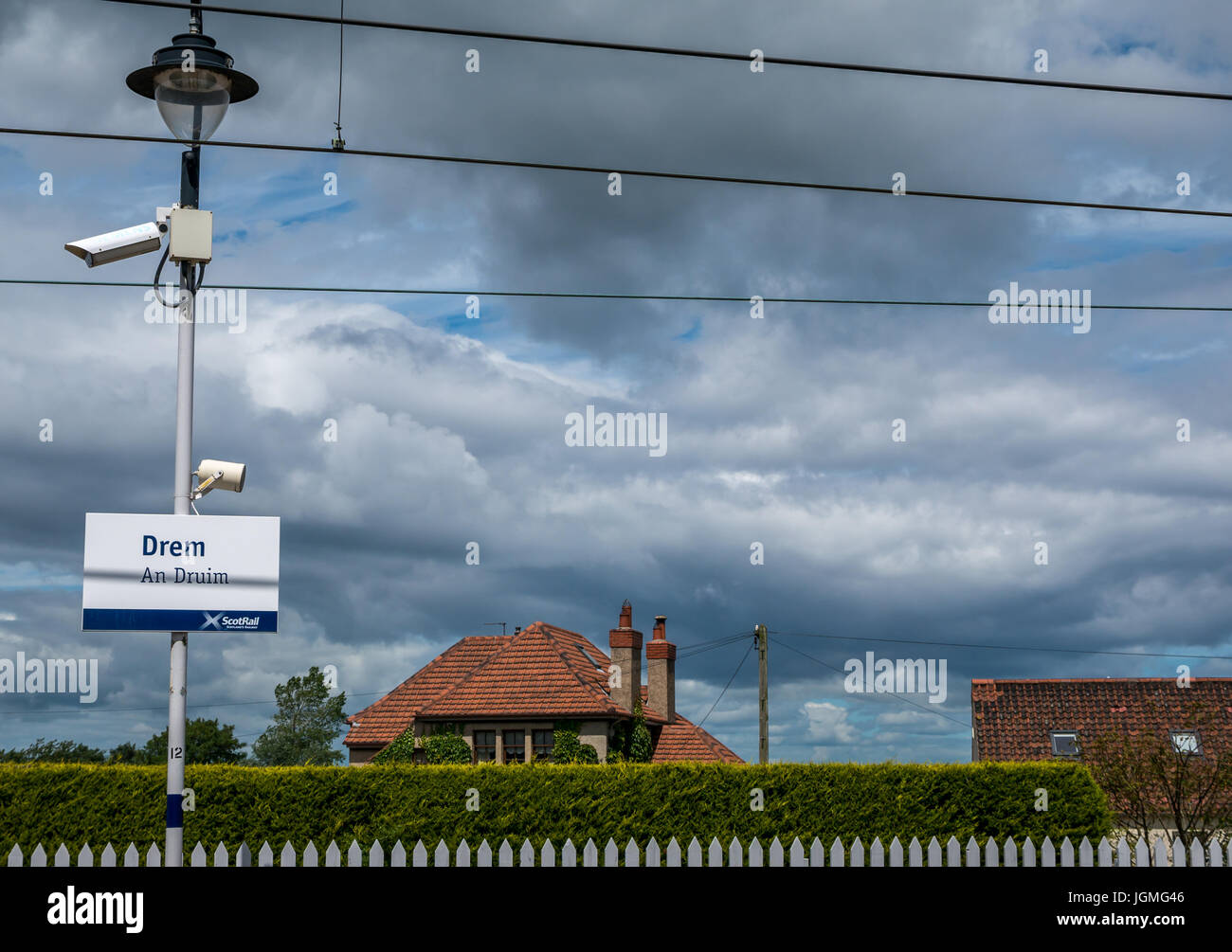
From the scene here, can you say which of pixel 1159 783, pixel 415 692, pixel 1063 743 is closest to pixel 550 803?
pixel 1159 783

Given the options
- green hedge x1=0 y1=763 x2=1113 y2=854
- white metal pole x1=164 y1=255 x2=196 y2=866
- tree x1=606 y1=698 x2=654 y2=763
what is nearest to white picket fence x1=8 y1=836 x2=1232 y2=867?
white metal pole x1=164 y1=255 x2=196 y2=866

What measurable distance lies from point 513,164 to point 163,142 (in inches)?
133

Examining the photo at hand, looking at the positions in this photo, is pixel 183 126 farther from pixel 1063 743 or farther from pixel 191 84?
pixel 1063 743

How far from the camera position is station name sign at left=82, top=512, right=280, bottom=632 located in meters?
9.38

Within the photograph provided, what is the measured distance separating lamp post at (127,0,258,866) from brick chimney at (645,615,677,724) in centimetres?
2667

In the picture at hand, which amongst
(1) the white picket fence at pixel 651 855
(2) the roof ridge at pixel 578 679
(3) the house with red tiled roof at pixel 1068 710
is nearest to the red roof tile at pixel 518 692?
(2) the roof ridge at pixel 578 679

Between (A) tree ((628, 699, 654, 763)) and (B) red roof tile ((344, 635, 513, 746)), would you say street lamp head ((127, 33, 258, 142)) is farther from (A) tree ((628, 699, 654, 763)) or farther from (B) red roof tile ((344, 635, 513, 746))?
(B) red roof tile ((344, 635, 513, 746))

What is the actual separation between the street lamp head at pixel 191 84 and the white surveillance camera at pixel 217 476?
2839mm

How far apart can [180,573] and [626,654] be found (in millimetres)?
24812

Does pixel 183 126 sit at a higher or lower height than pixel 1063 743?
higher

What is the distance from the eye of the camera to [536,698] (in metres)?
30.9
